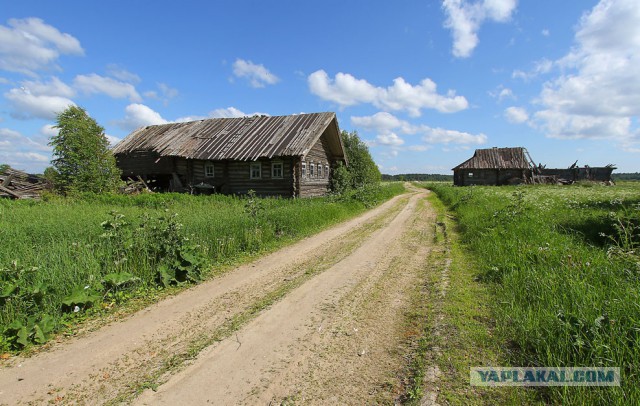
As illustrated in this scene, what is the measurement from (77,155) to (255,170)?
10873 millimetres

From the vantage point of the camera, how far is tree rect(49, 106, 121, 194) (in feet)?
63.9

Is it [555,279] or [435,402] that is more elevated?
[555,279]

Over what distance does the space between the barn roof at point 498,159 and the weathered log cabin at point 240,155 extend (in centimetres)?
2735

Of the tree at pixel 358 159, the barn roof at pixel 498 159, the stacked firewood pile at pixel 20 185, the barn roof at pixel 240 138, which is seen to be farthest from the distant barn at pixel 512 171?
the stacked firewood pile at pixel 20 185

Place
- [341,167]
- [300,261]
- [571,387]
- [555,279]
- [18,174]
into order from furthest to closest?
1. [341,167]
2. [18,174]
3. [300,261]
4. [555,279]
5. [571,387]

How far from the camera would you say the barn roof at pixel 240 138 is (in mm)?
20372

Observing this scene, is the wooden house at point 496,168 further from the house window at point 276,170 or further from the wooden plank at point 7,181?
the wooden plank at point 7,181

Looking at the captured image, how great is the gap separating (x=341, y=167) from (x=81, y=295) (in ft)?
74.3

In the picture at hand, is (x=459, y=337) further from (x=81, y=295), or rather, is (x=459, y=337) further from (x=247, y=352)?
(x=81, y=295)

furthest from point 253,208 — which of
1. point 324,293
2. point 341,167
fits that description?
point 341,167

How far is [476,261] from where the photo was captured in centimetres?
704

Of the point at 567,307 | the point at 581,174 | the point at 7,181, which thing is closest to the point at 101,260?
the point at 567,307

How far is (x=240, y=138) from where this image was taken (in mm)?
22594

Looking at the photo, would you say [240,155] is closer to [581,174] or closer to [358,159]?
[358,159]
